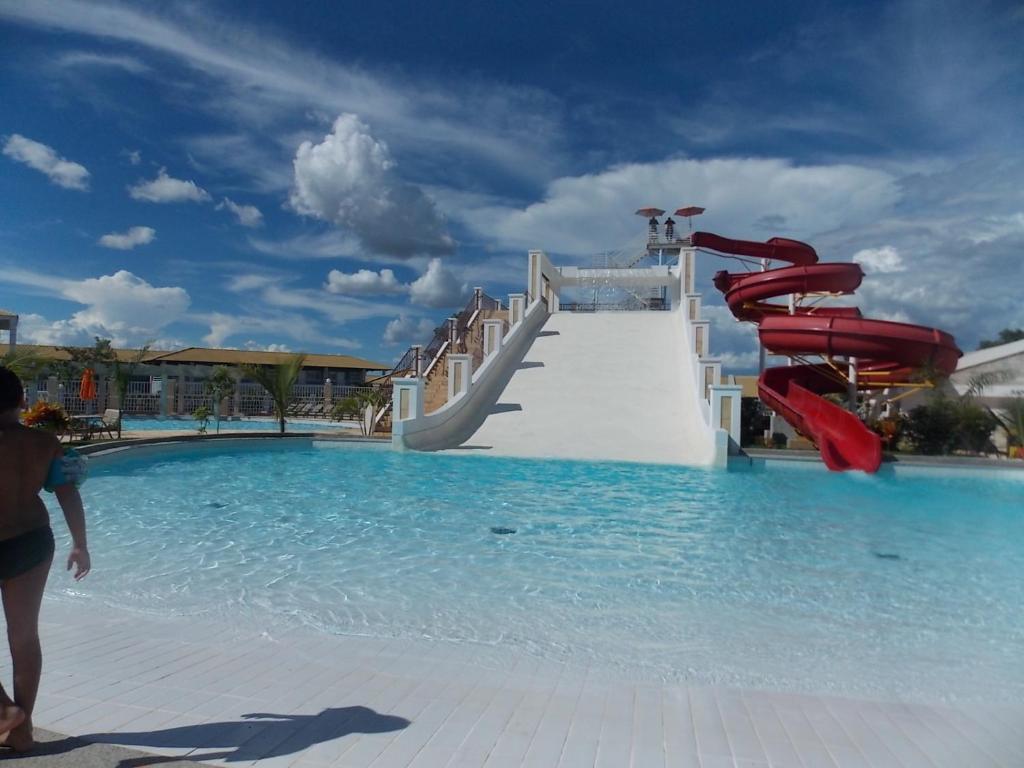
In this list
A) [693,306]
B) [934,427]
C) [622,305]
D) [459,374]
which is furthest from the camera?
[622,305]

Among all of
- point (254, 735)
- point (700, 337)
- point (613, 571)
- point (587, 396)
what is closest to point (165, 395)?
point (587, 396)

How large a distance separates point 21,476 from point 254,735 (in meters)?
1.22

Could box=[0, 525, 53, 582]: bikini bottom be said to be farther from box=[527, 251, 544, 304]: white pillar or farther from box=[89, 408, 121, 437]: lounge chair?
box=[527, 251, 544, 304]: white pillar

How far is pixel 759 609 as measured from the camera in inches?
186

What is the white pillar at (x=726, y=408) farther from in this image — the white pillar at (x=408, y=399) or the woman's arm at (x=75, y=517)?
the woman's arm at (x=75, y=517)

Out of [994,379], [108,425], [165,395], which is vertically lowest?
[108,425]

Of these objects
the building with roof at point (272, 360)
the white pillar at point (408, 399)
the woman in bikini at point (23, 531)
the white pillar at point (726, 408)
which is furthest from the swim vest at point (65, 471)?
the building with roof at point (272, 360)

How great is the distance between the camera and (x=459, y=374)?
16.0 meters

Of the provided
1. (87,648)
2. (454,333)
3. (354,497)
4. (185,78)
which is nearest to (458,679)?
(87,648)

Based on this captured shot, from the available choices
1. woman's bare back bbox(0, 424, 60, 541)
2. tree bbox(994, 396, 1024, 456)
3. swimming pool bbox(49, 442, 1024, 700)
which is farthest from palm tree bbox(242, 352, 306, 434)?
tree bbox(994, 396, 1024, 456)

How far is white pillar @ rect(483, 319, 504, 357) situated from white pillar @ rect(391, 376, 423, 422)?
159 inches

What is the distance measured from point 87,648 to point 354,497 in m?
5.64

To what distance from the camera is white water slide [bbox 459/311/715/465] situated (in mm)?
13531

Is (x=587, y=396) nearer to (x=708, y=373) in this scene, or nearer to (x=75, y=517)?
(x=708, y=373)
